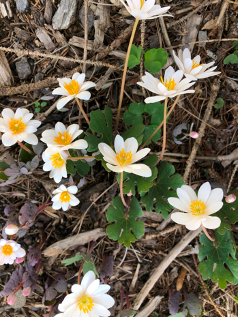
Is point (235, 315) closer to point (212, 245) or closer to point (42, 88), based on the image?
point (212, 245)

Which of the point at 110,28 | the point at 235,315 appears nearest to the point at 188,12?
the point at 110,28

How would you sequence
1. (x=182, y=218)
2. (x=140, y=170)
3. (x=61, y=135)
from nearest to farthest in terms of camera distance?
(x=140, y=170) < (x=182, y=218) < (x=61, y=135)

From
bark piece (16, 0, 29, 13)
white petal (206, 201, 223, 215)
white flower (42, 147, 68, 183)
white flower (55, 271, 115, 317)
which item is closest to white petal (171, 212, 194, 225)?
white petal (206, 201, 223, 215)

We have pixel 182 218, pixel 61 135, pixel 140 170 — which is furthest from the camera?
pixel 61 135

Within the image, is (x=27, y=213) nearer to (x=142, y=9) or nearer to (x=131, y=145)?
(x=131, y=145)

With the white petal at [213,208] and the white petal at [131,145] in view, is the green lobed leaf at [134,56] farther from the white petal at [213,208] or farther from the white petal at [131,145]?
the white petal at [213,208]

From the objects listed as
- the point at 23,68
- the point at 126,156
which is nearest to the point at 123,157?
the point at 126,156
